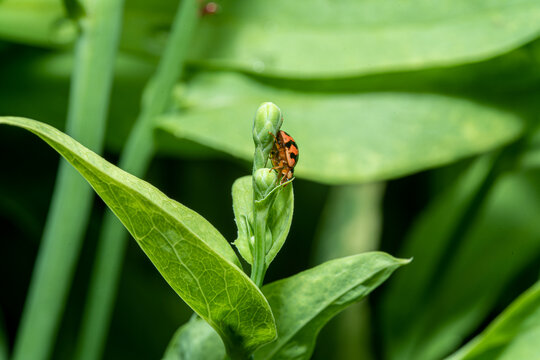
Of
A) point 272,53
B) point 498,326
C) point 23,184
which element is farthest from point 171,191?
point 498,326

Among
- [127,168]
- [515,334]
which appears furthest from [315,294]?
[127,168]

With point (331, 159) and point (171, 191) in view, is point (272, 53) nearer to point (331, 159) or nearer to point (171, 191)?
point (331, 159)

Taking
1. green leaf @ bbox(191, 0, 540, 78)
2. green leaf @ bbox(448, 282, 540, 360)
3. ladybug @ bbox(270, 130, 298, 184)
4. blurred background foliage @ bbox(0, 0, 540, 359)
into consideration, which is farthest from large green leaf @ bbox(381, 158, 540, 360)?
ladybug @ bbox(270, 130, 298, 184)

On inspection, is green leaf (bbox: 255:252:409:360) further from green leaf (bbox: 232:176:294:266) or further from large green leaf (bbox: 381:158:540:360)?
large green leaf (bbox: 381:158:540:360)

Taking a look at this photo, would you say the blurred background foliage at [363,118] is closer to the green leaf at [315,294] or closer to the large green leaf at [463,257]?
the large green leaf at [463,257]

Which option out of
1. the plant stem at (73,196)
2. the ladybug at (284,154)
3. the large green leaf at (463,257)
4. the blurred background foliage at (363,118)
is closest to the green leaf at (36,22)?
the blurred background foliage at (363,118)

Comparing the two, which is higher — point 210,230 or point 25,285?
point 210,230

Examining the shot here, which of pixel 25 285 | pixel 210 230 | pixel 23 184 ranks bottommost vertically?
pixel 25 285
